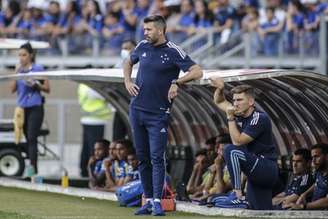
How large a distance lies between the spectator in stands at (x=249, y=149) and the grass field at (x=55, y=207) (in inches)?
25.2

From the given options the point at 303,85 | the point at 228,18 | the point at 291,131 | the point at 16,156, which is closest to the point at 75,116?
the point at 16,156

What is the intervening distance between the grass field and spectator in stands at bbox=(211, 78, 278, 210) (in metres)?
0.64

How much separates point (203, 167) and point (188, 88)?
3.46 ft

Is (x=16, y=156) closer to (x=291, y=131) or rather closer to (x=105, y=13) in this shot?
Result: (x=291, y=131)

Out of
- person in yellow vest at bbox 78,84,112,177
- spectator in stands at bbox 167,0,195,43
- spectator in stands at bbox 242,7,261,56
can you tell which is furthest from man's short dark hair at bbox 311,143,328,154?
spectator in stands at bbox 167,0,195,43

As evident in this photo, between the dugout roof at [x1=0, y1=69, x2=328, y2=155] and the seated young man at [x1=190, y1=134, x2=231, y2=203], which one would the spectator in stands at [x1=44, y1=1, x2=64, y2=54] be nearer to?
the dugout roof at [x1=0, y1=69, x2=328, y2=155]

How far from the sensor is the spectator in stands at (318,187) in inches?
558

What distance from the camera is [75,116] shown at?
23.6m

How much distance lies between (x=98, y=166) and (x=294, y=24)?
29.2 feet

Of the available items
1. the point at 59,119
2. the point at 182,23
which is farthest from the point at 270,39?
the point at 59,119

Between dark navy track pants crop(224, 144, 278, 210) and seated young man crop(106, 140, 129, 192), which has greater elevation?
dark navy track pants crop(224, 144, 278, 210)

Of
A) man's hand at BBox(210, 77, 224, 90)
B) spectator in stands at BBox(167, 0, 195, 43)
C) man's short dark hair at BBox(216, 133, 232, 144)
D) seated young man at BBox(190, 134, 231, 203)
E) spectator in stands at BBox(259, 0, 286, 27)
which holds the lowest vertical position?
seated young man at BBox(190, 134, 231, 203)

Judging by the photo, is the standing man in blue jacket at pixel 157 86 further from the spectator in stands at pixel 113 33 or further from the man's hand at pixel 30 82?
the spectator in stands at pixel 113 33

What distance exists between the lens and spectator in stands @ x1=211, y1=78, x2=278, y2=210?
13.4 metres
